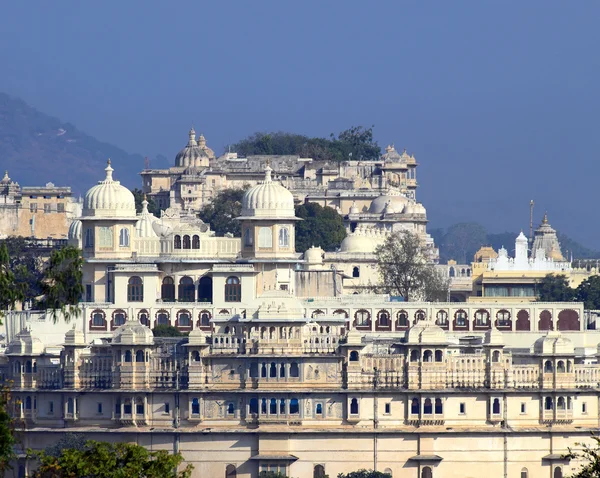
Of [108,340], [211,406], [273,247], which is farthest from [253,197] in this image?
[211,406]

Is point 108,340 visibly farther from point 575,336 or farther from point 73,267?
point 73,267

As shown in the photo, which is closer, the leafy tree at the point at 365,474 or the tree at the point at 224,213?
the leafy tree at the point at 365,474

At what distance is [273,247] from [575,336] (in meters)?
12.2

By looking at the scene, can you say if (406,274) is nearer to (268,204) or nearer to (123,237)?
(268,204)

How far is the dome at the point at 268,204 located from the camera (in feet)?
339

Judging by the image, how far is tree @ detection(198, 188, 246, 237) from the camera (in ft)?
415

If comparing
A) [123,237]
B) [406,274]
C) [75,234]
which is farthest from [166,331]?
[406,274]

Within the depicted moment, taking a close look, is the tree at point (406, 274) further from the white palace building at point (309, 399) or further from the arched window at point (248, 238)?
the white palace building at point (309, 399)

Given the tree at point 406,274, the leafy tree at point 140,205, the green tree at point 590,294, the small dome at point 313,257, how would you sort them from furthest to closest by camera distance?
the leafy tree at point 140,205
the green tree at point 590,294
the tree at point 406,274
the small dome at point 313,257

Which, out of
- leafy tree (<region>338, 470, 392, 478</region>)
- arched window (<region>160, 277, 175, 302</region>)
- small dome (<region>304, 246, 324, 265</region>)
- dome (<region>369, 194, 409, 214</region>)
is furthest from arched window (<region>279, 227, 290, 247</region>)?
dome (<region>369, 194, 409, 214</region>)

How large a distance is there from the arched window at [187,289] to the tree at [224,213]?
20254mm

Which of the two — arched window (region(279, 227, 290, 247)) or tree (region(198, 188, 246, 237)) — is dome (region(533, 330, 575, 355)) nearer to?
arched window (region(279, 227, 290, 247))

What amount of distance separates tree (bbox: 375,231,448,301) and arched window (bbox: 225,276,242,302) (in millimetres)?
10186

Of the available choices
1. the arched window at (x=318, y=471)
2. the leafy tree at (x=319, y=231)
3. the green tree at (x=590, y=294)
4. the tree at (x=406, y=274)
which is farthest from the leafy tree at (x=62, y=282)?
the leafy tree at (x=319, y=231)
